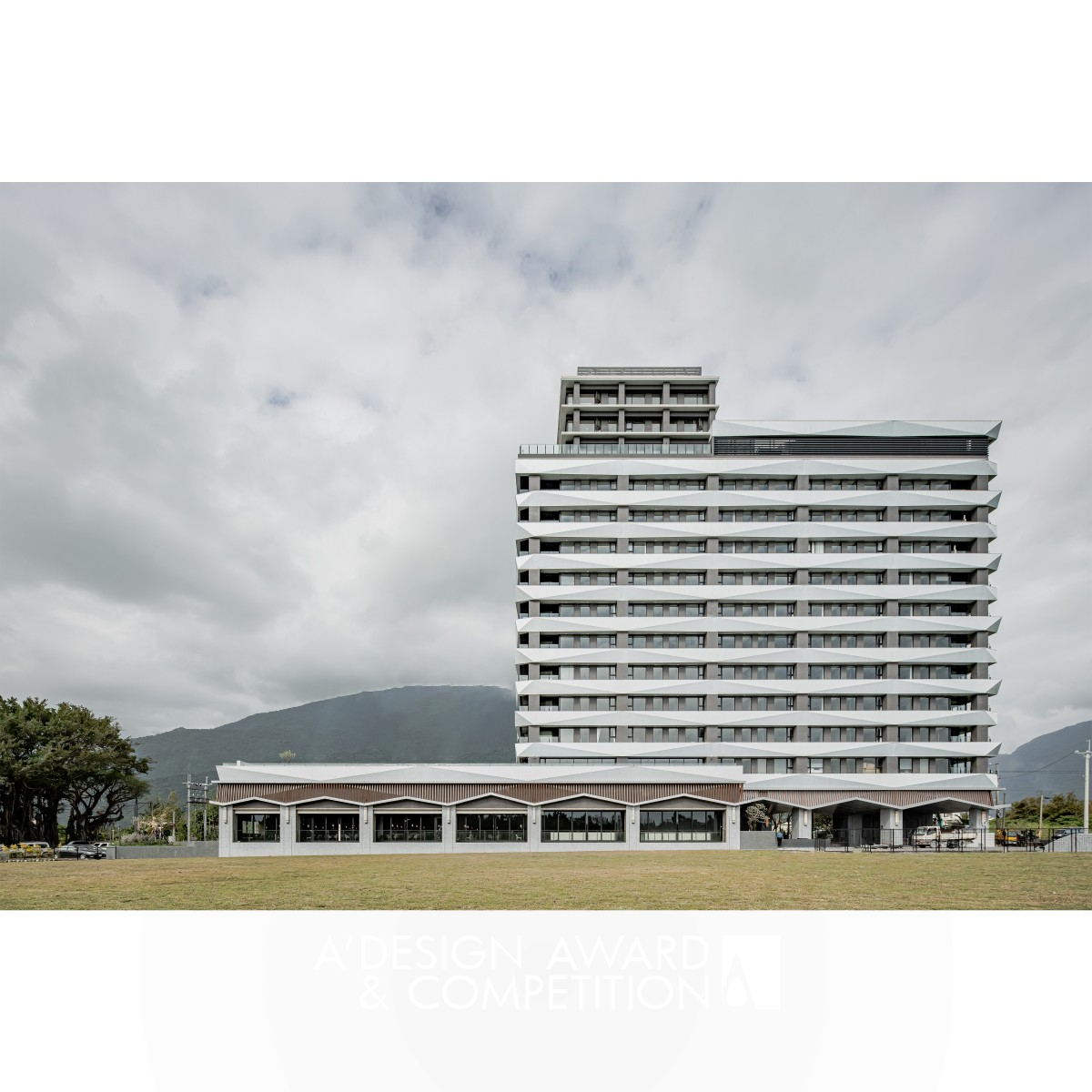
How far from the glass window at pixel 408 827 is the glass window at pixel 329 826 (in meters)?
1.44

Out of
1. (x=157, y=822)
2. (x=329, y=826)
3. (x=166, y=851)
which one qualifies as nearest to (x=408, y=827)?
(x=329, y=826)

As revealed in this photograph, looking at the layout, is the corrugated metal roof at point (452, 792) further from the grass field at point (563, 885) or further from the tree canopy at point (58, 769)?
the tree canopy at point (58, 769)

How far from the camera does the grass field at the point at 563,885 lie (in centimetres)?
2262

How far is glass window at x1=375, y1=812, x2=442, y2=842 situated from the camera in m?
51.3

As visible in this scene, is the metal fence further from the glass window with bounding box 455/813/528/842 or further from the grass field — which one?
the glass window with bounding box 455/813/528/842

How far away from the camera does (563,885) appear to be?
89.4ft

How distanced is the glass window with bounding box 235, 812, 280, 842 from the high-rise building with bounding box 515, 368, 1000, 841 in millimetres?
19589

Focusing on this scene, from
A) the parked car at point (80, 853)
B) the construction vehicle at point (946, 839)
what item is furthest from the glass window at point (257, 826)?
the construction vehicle at point (946, 839)

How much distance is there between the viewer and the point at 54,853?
1978 inches

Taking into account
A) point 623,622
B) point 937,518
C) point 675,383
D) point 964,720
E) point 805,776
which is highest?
point 675,383

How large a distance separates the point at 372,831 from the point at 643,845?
17.0m

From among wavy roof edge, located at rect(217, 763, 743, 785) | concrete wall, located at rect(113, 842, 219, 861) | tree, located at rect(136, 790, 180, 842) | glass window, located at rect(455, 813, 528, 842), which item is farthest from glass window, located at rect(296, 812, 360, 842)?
tree, located at rect(136, 790, 180, 842)
